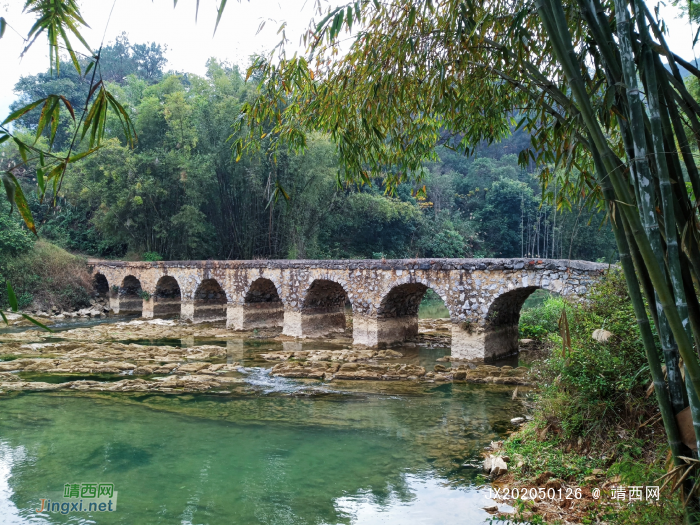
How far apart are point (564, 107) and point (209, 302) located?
17.2 m

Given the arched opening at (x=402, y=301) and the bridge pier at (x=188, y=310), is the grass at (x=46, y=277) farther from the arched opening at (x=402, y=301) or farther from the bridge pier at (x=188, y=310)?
the arched opening at (x=402, y=301)

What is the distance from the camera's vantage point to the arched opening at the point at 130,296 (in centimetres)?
2125

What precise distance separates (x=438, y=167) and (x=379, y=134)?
103ft

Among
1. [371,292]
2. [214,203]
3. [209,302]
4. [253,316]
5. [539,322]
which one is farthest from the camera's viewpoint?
[214,203]

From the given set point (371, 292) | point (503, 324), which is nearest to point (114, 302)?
point (371, 292)

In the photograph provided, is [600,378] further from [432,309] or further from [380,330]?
[432,309]

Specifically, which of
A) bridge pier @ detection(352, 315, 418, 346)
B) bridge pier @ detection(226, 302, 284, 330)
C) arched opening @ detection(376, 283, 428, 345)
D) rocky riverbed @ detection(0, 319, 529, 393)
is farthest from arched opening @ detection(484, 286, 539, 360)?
bridge pier @ detection(226, 302, 284, 330)

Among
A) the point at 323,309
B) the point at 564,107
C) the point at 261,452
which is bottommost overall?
the point at 261,452

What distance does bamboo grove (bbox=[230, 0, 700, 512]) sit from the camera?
2.10m

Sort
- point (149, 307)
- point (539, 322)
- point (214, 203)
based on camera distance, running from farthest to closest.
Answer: point (214, 203), point (149, 307), point (539, 322)

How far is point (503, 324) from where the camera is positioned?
11.0 meters

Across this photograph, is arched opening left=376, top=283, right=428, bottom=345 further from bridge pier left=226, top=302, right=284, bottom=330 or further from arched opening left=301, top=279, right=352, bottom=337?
bridge pier left=226, top=302, right=284, bottom=330

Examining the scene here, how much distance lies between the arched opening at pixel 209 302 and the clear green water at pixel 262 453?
955 centimetres

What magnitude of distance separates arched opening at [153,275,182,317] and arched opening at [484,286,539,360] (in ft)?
43.6
